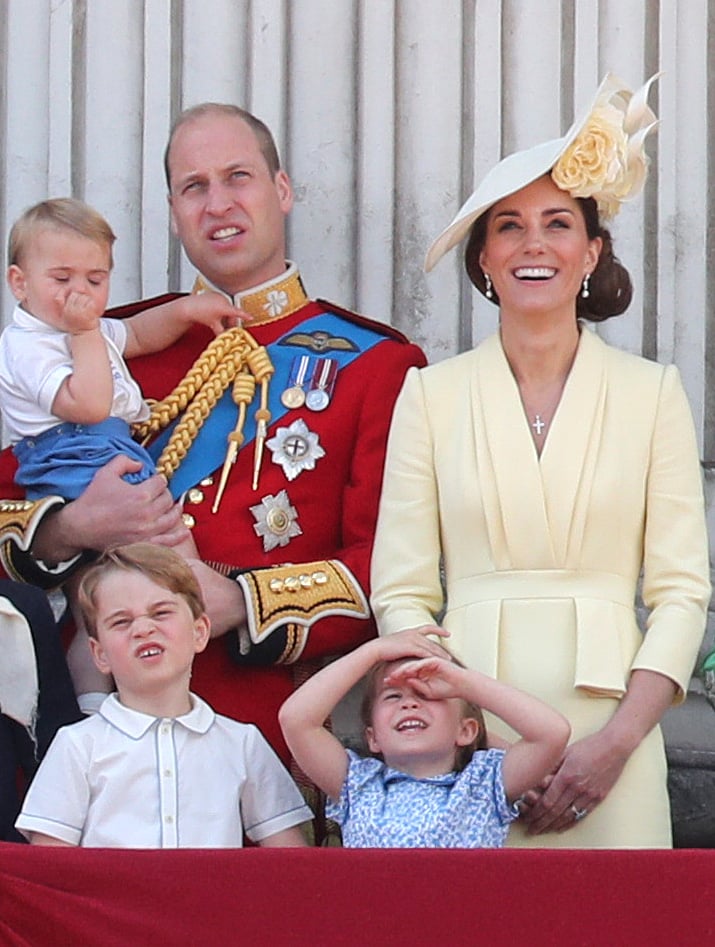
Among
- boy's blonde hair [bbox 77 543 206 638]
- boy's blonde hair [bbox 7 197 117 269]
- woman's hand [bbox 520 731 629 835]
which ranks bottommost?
woman's hand [bbox 520 731 629 835]

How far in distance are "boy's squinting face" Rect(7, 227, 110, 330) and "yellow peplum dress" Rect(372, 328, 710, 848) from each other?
0.60 metres

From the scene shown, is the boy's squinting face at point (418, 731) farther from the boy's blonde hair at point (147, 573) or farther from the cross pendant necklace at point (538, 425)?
the cross pendant necklace at point (538, 425)

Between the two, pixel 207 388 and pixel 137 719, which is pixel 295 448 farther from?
pixel 137 719

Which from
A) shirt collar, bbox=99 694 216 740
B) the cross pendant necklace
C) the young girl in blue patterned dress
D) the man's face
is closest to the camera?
the young girl in blue patterned dress

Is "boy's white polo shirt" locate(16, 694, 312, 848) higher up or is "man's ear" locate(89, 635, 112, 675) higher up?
"man's ear" locate(89, 635, 112, 675)

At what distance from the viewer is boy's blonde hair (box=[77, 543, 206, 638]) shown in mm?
3943

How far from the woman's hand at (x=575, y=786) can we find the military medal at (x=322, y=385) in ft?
A: 3.17

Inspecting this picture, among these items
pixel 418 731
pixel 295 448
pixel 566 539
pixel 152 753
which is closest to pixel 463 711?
pixel 418 731

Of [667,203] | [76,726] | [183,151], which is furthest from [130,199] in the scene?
[76,726]

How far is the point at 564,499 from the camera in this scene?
4062 mm

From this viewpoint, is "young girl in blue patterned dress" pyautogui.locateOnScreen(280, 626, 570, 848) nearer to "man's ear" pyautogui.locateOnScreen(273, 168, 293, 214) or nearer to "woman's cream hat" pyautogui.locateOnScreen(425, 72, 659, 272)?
"woman's cream hat" pyautogui.locateOnScreen(425, 72, 659, 272)

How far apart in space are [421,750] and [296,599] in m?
0.55

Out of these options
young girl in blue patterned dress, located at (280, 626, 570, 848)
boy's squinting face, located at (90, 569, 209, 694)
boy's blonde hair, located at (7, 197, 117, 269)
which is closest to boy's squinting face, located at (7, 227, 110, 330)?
boy's blonde hair, located at (7, 197, 117, 269)

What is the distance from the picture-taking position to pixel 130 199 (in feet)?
17.7
